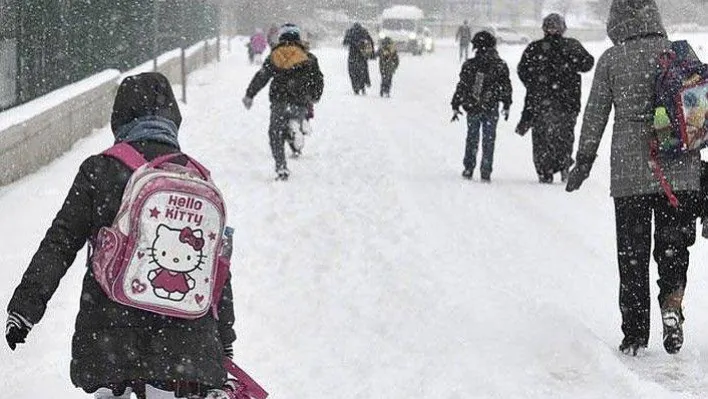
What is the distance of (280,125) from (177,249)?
931 cm

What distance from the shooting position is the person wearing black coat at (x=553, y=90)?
39.8ft

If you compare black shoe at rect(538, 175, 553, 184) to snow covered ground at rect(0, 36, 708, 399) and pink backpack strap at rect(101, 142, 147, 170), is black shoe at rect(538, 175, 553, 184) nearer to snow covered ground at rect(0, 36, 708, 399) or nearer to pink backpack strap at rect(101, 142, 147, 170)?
snow covered ground at rect(0, 36, 708, 399)

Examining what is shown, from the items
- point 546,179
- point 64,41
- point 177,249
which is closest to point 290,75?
point 546,179

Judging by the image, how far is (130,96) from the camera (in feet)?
11.6

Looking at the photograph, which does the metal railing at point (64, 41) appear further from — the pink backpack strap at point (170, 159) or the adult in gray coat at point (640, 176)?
the pink backpack strap at point (170, 159)

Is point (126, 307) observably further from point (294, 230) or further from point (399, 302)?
point (294, 230)

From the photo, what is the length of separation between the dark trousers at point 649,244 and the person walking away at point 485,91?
658 centimetres

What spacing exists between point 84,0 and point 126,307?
12739 mm

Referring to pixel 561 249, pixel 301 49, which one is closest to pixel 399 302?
pixel 561 249

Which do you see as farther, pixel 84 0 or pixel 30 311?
pixel 84 0

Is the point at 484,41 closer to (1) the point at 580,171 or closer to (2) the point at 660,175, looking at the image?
(1) the point at 580,171

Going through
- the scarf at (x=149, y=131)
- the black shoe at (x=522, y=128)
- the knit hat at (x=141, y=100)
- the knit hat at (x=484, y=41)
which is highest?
the knit hat at (x=141, y=100)

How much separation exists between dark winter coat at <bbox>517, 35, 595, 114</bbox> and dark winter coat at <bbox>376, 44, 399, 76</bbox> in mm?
13695

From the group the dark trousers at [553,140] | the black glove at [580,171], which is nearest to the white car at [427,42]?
the dark trousers at [553,140]
